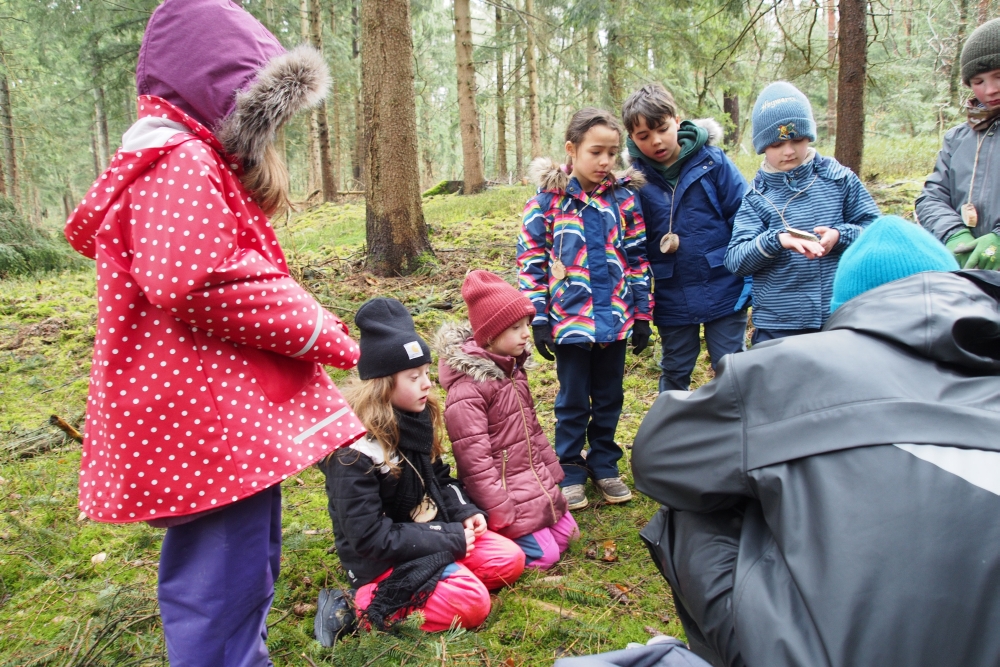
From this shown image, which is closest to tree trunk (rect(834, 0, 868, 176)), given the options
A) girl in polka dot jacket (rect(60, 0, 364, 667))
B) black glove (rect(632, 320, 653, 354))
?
black glove (rect(632, 320, 653, 354))

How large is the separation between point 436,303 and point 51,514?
343 centimetres

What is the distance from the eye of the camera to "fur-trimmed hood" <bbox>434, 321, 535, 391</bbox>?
9.84ft

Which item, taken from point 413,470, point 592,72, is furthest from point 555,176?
point 592,72

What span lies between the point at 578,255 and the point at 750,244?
876 mm

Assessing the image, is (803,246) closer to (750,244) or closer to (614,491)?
(750,244)

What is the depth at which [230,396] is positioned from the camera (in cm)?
178

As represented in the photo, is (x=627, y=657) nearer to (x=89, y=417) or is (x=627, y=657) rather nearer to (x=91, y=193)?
(x=89, y=417)

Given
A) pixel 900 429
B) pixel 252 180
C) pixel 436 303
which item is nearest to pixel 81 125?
pixel 436 303

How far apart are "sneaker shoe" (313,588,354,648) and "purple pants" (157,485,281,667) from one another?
48cm

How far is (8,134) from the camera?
572 inches

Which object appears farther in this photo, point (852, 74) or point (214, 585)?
point (852, 74)

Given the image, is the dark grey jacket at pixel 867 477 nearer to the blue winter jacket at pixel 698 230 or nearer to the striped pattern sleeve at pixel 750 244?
the striped pattern sleeve at pixel 750 244

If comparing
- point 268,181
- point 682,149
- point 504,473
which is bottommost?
point 504,473

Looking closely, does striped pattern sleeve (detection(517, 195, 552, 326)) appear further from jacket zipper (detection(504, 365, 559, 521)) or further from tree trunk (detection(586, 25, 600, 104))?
tree trunk (detection(586, 25, 600, 104))
